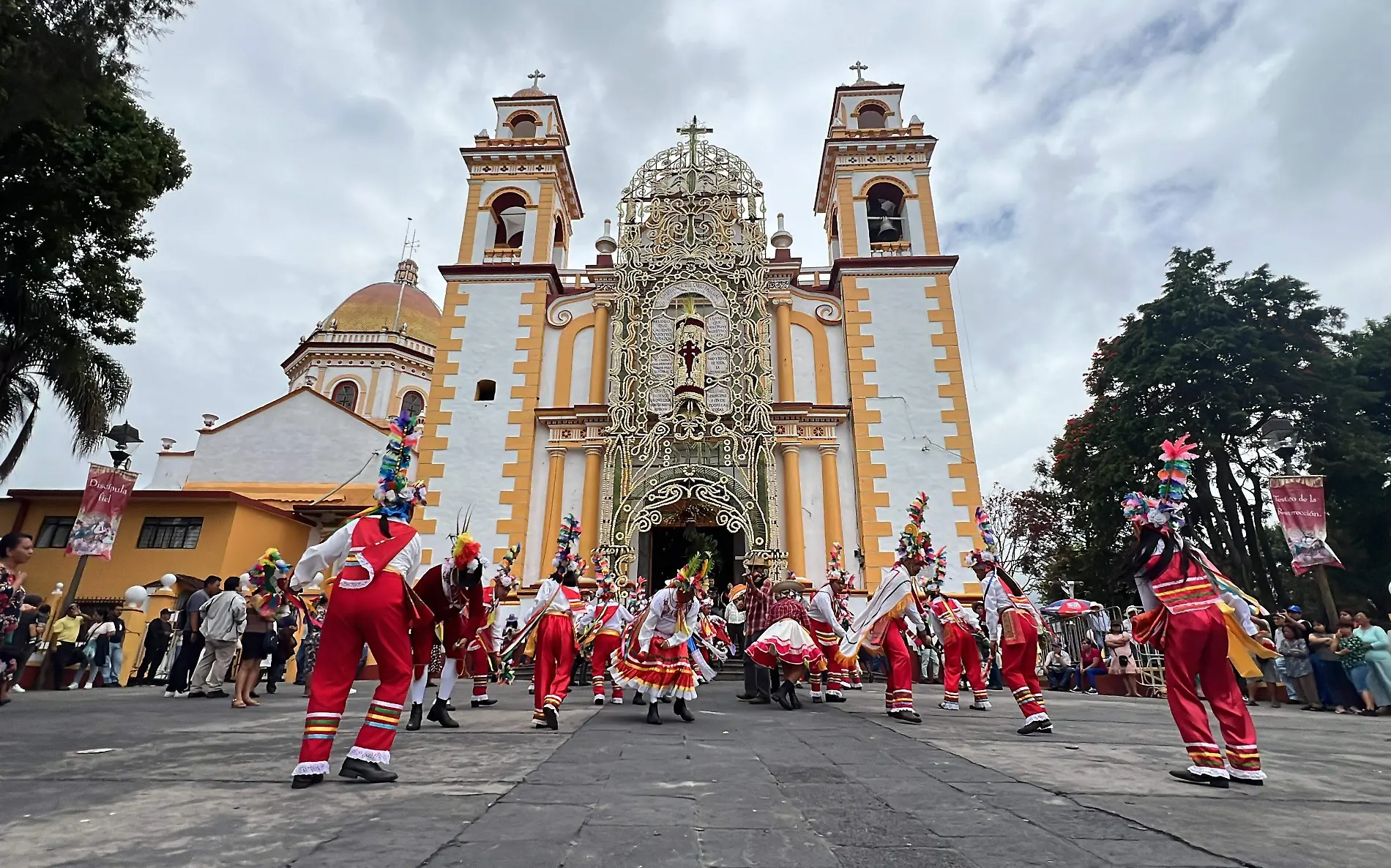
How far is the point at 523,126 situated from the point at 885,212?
1090 centimetres

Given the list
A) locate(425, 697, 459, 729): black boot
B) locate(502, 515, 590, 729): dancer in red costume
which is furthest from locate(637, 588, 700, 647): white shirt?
locate(425, 697, 459, 729): black boot

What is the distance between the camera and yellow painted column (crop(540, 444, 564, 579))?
15.6 m

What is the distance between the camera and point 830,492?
16047mm


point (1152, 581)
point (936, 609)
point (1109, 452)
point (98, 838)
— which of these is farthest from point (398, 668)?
point (1109, 452)

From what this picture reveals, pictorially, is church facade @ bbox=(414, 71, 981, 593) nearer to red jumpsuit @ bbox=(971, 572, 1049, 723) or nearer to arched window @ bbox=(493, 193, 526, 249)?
arched window @ bbox=(493, 193, 526, 249)

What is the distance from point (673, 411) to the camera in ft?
52.4

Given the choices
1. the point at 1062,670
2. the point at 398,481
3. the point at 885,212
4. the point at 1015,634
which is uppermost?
the point at 885,212

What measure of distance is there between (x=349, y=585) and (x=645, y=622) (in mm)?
3844

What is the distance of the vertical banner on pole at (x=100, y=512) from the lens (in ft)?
38.6

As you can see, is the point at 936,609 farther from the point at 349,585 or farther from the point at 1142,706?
the point at 349,585

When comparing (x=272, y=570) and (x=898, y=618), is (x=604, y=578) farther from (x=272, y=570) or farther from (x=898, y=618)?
(x=272, y=570)

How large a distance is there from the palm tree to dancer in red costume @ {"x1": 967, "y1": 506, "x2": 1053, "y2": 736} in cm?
1568

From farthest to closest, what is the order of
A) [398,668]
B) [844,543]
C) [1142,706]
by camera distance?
[844,543] → [1142,706] → [398,668]

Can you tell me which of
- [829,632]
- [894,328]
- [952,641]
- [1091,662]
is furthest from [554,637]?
[1091,662]
